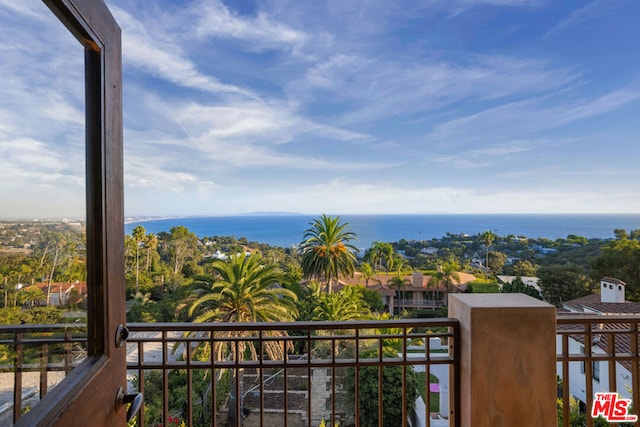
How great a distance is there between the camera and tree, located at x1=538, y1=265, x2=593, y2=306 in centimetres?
1892

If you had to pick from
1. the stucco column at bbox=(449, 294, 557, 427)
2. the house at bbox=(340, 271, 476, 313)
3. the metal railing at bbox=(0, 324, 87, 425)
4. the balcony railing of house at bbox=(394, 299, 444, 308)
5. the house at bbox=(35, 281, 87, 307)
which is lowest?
the balcony railing of house at bbox=(394, 299, 444, 308)

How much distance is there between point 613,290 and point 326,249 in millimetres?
10774

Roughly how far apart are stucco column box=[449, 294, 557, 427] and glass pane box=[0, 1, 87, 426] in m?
1.46

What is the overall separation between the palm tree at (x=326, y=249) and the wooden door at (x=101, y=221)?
14438 millimetres

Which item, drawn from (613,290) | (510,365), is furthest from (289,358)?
(613,290)

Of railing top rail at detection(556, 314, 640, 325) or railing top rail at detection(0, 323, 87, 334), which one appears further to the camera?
railing top rail at detection(556, 314, 640, 325)

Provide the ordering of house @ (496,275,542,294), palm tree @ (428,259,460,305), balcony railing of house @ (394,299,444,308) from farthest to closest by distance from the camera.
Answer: balcony railing of house @ (394,299,444,308), palm tree @ (428,259,460,305), house @ (496,275,542,294)

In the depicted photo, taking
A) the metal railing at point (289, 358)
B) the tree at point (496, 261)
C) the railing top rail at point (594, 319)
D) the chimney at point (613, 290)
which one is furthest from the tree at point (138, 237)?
the tree at point (496, 261)

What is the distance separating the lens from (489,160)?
86.0 feet

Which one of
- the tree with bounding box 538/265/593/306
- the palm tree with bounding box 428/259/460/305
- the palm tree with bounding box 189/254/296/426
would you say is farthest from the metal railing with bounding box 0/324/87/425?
the tree with bounding box 538/265/593/306

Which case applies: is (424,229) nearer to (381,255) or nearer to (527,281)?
(381,255)

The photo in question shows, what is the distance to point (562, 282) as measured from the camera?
19719mm

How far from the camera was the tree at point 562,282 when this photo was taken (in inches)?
745

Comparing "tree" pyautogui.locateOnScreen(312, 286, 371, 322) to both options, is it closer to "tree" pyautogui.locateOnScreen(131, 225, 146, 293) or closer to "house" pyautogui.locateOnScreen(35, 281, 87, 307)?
"house" pyautogui.locateOnScreen(35, 281, 87, 307)
